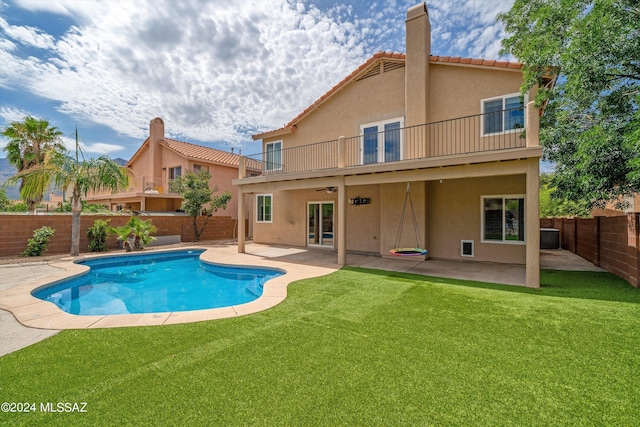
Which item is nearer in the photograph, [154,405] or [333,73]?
[154,405]

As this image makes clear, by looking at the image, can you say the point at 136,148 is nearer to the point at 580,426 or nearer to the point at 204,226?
the point at 204,226

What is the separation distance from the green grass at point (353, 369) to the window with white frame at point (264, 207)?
1192 cm

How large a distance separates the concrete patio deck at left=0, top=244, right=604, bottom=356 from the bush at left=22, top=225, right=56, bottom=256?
1477mm

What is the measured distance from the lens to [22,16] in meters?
9.90

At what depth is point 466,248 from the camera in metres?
11.1

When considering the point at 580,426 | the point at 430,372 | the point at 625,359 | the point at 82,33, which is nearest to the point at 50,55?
the point at 82,33

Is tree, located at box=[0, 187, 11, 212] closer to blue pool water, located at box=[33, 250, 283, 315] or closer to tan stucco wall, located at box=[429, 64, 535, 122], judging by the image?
blue pool water, located at box=[33, 250, 283, 315]

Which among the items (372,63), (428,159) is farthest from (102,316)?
(372,63)

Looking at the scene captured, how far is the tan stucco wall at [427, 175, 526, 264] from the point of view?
10352mm

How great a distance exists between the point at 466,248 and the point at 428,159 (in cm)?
469

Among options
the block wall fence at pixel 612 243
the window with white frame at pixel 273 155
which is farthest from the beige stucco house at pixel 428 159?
the window with white frame at pixel 273 155

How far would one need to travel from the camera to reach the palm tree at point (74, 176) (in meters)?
12.0

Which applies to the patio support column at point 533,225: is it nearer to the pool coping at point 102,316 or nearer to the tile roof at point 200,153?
the pool coping at point 102,316

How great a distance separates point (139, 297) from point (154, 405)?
6.29 m
